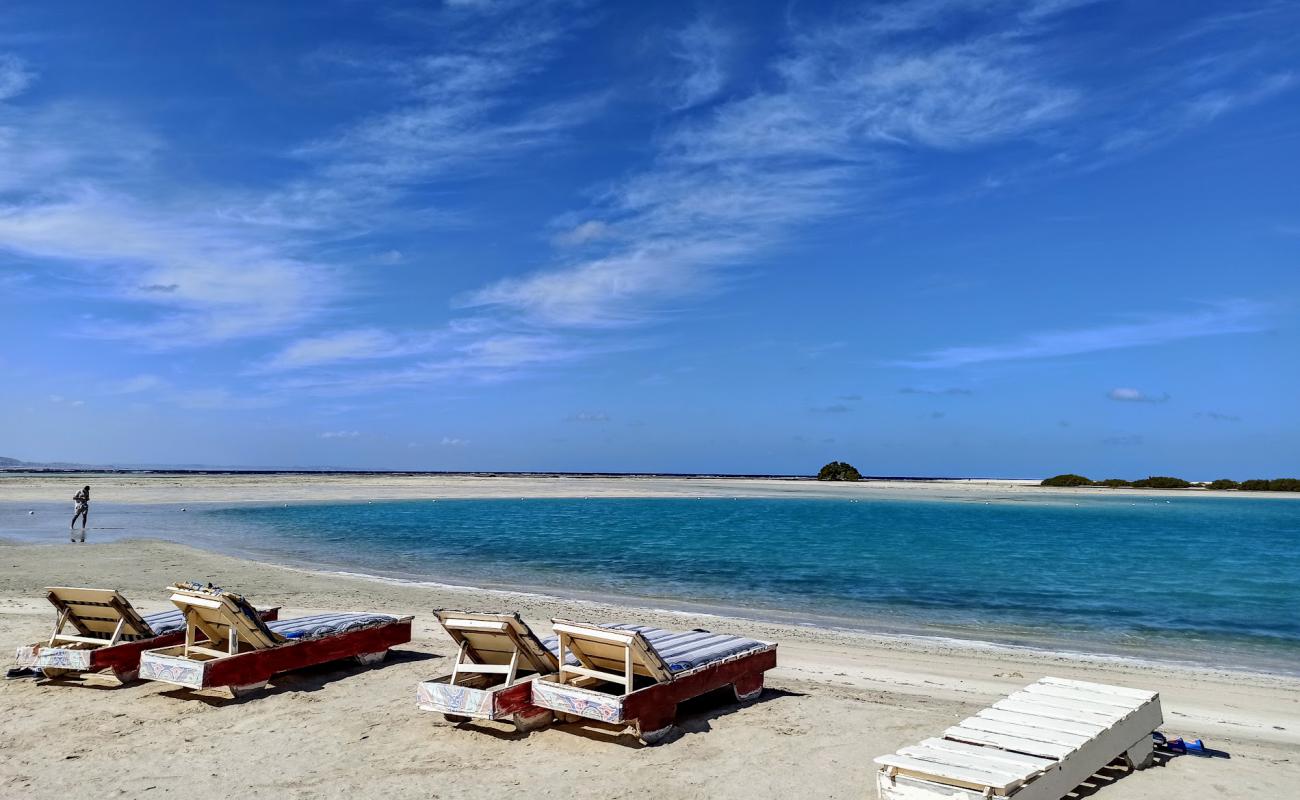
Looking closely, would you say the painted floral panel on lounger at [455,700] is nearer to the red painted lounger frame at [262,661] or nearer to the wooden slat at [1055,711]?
the red painted lounger frame at [262,661]

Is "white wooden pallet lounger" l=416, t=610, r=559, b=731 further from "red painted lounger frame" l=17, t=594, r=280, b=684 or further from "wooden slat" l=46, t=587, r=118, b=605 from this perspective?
"wooden slat" l=46, t=587, r=118, b=605

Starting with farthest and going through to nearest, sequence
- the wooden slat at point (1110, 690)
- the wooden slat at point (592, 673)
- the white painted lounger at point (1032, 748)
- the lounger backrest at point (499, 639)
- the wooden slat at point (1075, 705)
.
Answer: the lounger backrest at point (499, 639), the wooden slat at point (592, 673), the wooden slat at point (1110, 690), the wooden slat at point (1075, 705), the white painted lounger at point (1032, 748)

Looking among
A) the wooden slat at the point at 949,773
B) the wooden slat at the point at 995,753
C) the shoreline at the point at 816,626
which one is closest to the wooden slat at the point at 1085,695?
the wooden slat at the point at 995,753

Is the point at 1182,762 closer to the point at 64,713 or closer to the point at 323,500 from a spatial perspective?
the point at 64,713

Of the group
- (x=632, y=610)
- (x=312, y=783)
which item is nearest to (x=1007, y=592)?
(x=632, y=610)

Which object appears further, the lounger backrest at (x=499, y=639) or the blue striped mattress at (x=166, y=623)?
the blue striped mattress at (x=166, y=623)

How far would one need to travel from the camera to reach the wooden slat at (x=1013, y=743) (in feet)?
19.6

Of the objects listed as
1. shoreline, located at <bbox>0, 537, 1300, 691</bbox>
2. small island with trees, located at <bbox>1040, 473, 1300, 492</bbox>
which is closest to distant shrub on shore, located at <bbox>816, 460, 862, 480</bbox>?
small island with trees, located at <bbox>1040, 473, 1300, 492</bbox>

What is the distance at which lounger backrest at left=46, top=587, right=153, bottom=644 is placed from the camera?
910 cm

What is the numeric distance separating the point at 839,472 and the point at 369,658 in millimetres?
139968

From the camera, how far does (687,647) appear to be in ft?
29.2

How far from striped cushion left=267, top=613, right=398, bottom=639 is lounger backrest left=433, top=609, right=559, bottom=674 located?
100 inches

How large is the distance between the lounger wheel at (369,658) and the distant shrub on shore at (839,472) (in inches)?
5470

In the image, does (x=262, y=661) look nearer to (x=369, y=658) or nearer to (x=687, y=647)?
(x=369, y=658)
